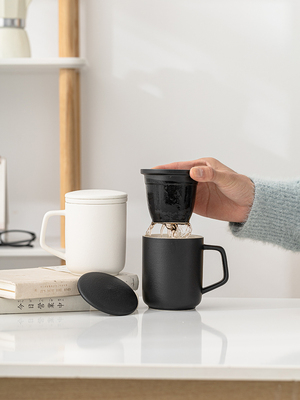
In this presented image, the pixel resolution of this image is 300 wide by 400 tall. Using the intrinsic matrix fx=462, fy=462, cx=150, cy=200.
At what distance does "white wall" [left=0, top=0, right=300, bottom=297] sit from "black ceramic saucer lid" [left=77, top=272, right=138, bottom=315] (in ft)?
1.98

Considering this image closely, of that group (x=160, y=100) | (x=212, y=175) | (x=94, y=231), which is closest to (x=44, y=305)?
(x=94, y=231)

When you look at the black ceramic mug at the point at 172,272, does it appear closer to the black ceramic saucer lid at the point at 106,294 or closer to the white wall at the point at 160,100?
the black ceramic saucer lid at the point at 106,294

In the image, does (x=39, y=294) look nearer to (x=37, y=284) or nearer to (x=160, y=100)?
(x=37, y=284)

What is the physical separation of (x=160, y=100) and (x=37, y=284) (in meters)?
0.77

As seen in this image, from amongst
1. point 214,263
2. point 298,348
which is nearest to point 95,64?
point 214,263

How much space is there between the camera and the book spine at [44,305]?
786mm

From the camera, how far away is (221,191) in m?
0.95

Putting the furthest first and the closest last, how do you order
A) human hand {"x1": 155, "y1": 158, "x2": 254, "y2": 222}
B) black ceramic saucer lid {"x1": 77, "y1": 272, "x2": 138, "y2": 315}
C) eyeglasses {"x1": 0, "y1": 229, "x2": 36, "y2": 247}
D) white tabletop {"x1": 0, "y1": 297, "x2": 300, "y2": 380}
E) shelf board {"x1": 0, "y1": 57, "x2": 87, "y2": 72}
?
eyeglasses {"x1": 0, "y1": 229, "x2": 36, "y2": 247}
shelf board {"x1": 0, "y1": 57, "x2": 87, "y2": 72}
human hand {"x1": 155, "y1": 158, "x2": 254, "y2": 222}
black ceramic saucer lid {"x1": 77, "y1": 272, "x2": 138, "y2": 315}
white tabletop {"x1": 0, "y1": 297, "x2": 300, "y2": 380}

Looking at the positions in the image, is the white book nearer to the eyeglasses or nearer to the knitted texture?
the knitted texture

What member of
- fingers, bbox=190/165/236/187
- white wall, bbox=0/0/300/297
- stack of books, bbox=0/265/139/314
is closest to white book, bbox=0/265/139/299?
stack of books, bbox=0/265/139/314

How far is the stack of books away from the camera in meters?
0.77

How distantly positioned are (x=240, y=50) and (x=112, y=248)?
0.81m

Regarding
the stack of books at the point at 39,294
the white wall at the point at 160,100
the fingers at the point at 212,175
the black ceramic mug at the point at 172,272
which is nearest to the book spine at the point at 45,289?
the stack of books at the point at 39,294

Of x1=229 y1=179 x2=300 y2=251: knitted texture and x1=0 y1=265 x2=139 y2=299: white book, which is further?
x1=229 y1=179 x2=300 y2=251: knitted texture
